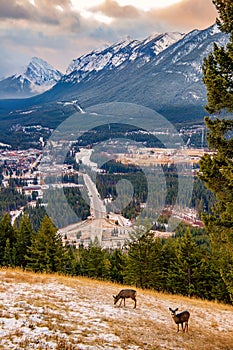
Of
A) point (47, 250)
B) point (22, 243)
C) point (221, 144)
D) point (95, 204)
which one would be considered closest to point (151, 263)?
point (47, 250)

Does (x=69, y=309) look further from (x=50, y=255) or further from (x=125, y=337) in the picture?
(x=50, y=255)

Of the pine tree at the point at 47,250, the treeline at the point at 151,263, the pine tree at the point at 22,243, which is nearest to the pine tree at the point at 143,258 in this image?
the treeline at the point at 151,263

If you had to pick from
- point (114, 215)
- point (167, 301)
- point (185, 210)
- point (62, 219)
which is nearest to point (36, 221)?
point (62, 219)

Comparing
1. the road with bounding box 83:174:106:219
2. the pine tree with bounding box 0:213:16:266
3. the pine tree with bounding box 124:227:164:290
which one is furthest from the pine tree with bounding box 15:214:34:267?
the road with bounding box 83:174:106:219

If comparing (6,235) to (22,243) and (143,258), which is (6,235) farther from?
(143,258)

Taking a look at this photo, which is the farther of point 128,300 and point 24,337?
point 128,300

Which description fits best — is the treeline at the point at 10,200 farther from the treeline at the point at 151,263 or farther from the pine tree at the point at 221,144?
the pine tree at the point at 221,144
